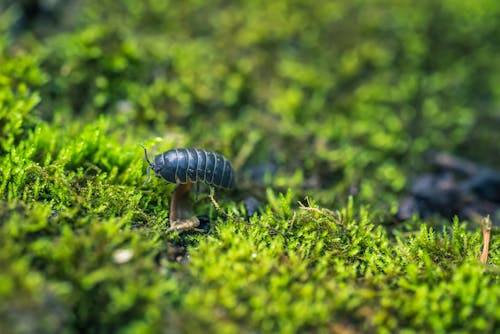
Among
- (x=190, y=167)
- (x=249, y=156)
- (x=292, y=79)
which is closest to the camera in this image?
(x=190, y=167)

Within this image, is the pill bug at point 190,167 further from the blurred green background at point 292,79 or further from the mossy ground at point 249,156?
the blurred green background at point 292,79

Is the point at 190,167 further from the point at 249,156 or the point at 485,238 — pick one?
the point at 485,238

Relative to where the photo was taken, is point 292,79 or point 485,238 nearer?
point 485,238

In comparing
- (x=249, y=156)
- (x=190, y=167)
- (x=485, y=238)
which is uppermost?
(x=190, y=167)

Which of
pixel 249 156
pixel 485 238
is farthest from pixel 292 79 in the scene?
pixel 485 238

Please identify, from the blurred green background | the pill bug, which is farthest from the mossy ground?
the pill bug

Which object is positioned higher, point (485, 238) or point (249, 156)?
point (249, 156)

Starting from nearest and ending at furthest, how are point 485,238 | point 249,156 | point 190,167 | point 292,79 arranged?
point 485,238
point 190,167
point 249,156
point 292,79
